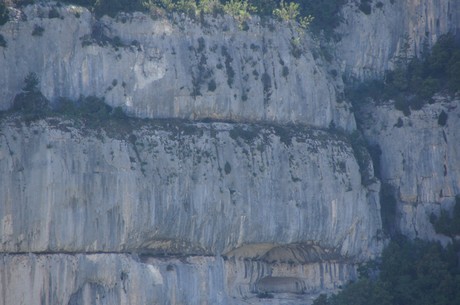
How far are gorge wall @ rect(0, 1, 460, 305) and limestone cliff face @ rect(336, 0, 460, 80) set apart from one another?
0.32 feet

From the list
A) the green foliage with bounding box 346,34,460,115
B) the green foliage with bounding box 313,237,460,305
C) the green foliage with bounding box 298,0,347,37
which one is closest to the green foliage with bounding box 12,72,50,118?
the green foliage with bounding box 313,237,460,305

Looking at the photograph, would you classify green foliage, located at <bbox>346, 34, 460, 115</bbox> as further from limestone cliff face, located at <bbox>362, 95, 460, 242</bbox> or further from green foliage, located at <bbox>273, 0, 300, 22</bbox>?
green foliage, located at <bbox>273, 0, 300, 22</bbox>

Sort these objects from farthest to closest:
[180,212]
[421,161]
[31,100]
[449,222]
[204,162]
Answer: [421,161], [449,222], [204,162], [180,212], [31,100]

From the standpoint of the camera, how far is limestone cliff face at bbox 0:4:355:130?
75.1 metres

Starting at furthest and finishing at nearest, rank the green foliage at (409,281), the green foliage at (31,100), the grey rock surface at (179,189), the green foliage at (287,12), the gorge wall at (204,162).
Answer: the green foliage at (287,12) < the green foliage at (409,281) < the green foliage at (31,100) < the gorge wall at (204,162) < the grey rock surface at (179,189)

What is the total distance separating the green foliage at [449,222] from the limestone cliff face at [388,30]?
30.7 ft

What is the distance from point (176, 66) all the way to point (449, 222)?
15.6m

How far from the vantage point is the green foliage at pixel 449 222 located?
81.8 meters

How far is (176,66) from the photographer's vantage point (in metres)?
78.9

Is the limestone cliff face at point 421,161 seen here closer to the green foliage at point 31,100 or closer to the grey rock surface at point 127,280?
the grey rock surface at point 127,280

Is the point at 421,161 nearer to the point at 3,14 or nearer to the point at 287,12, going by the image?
the point at 287,12

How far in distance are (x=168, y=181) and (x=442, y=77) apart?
731 inches

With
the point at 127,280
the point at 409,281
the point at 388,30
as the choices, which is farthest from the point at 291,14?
the point at 127,280

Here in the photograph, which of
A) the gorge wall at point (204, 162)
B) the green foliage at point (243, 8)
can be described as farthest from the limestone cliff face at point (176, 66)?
the green foliage at point (243, 8)
